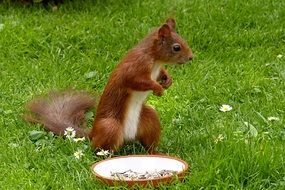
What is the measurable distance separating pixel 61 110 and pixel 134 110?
58 centimetres

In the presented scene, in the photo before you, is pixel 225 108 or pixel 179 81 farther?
pixel 179 81

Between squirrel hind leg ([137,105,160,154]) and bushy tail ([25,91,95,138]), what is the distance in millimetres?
353

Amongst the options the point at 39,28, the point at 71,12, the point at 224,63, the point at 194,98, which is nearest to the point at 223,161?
the point at 194,98

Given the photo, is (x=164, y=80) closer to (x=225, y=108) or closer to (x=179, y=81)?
(x=225, y=108)

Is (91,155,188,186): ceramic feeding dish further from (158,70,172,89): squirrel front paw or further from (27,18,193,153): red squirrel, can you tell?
(158,70,172,89): squirrel front paw

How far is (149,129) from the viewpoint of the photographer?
375 cm

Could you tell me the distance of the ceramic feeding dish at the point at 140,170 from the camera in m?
3.25

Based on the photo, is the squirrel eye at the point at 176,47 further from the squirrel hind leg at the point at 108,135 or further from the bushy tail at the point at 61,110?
the bushy tail at the point at 61,110

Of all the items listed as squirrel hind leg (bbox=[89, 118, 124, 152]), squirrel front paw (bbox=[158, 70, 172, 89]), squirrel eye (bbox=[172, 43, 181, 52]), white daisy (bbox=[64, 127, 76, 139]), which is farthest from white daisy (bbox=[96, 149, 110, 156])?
squirrel eye (bbox=[172, 43, 181, 52])

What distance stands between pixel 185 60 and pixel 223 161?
64 centimetres

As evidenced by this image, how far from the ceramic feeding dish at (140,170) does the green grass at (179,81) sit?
7cm

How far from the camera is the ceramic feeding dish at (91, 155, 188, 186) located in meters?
3.25

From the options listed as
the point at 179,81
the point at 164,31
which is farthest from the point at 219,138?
the point at 179,81

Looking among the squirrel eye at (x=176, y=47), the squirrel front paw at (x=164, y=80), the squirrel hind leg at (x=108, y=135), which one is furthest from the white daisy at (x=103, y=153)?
the squirrel eye at (x=176, y=47)
